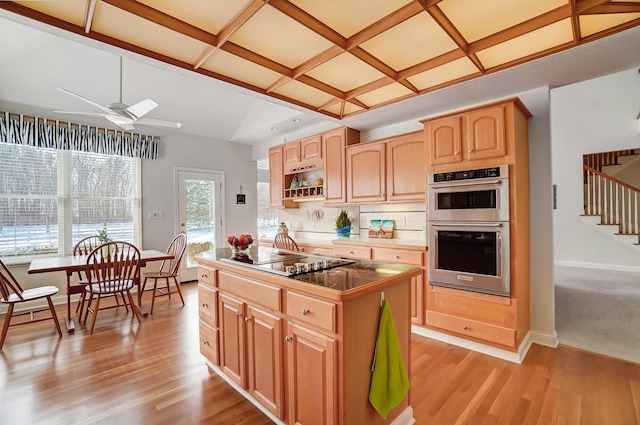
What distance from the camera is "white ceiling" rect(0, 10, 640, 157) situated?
231cm

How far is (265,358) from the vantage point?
172cm

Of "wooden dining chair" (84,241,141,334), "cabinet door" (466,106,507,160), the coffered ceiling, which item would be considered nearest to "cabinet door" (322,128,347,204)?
the coffered ceiling

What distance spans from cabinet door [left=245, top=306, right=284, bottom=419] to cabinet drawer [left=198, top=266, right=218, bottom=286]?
0.50 metres

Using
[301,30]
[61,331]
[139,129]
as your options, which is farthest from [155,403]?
[139,129]

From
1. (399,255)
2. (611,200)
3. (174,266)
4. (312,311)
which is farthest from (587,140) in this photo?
(174,266)

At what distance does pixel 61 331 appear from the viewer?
3098mm

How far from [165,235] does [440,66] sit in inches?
187

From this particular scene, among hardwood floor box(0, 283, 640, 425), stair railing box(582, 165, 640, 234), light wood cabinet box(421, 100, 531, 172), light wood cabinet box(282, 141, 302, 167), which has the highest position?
light wood cabinet box(282, 141, 302, 167)

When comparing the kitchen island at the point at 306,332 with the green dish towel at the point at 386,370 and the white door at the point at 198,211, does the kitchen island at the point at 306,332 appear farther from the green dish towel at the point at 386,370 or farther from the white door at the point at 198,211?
the white door at the point at 198,211

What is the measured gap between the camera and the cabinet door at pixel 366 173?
3586mm

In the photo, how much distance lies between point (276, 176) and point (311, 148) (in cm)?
98

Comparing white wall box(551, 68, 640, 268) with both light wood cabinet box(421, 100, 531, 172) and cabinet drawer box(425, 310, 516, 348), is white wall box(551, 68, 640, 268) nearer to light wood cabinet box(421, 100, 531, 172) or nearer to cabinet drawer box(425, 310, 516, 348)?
light wood cabinet box(421, 100, 531, 172)

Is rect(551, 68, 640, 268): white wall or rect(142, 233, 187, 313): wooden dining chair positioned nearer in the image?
rect(142, 233, 187, 313): wooden dining chair

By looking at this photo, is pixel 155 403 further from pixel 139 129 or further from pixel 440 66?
pixel 139 129
